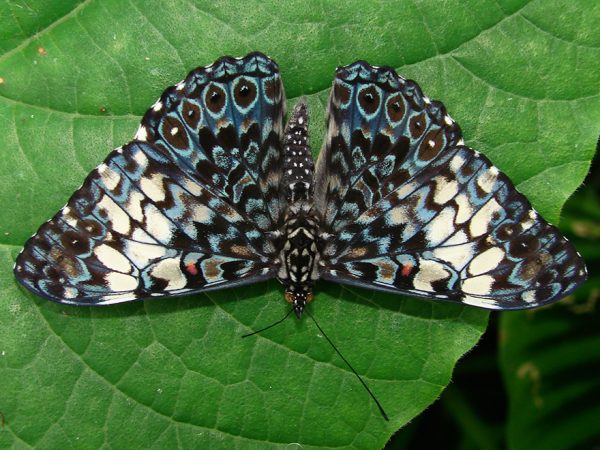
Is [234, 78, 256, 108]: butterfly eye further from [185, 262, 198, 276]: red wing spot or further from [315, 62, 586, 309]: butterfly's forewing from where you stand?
[185, 262, 198, 276]: red wing spot

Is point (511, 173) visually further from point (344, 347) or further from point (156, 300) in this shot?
point (156, 300)

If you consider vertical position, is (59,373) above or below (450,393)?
above

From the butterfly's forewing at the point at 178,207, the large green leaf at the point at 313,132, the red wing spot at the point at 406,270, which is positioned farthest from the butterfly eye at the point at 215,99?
the red wing spot at the point at 406,270

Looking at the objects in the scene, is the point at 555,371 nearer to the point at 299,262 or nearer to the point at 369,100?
the point at 299,262

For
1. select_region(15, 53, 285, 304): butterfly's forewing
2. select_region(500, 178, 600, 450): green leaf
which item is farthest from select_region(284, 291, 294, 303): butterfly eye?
select_region(500, 178, 600, 450): green leaf

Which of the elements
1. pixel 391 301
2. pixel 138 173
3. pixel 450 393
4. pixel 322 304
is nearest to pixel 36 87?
pixel 138 173

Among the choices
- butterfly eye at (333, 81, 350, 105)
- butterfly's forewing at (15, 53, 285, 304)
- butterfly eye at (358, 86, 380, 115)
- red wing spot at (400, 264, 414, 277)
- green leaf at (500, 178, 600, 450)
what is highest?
butterfly eye at (333, 81, 350, 105)
